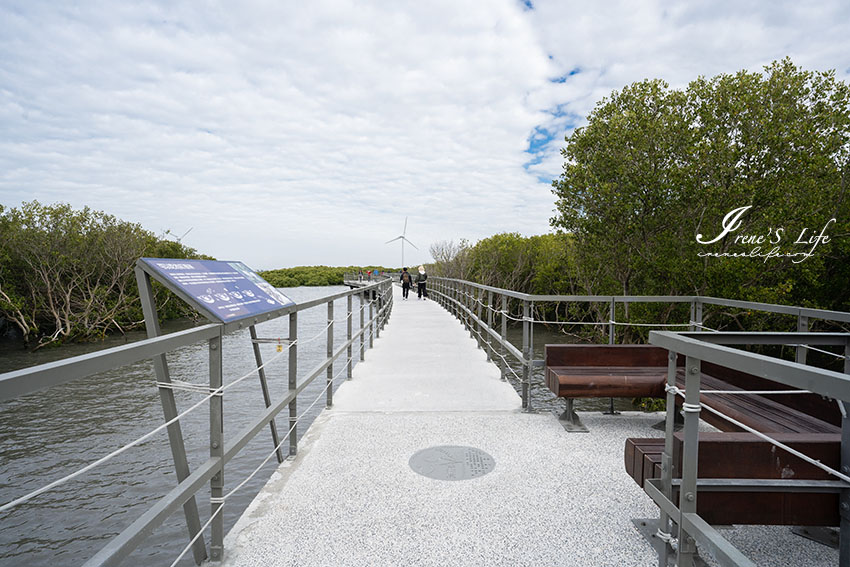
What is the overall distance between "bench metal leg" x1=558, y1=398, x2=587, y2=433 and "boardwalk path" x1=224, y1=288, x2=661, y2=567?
0.07m

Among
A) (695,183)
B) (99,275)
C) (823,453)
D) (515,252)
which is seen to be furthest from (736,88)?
(99,275)

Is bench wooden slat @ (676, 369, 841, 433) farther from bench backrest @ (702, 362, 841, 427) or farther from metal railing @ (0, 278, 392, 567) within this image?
metal railing @ (0, 278, 392, 567)

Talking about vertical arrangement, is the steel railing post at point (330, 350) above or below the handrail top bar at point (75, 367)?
below

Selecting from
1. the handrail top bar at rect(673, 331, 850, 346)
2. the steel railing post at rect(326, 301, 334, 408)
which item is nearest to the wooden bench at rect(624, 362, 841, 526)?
the handrail top bar at rect(673, 331, 850, 346)

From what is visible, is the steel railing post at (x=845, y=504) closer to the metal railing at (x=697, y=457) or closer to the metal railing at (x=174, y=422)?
the metal railing at (x=697, y=457)

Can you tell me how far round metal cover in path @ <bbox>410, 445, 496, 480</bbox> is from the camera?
3129 millimetres

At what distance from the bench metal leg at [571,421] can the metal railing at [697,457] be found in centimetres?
185

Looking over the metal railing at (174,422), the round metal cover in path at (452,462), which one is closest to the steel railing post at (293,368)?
the metal railing at (174,422)

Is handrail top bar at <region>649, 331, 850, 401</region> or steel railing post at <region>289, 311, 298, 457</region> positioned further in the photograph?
steel railing post at <region>289, 311, 298, 457</region>

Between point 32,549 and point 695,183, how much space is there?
13.5 m

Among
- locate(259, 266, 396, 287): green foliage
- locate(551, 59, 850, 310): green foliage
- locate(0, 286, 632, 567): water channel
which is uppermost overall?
locate(551, 59, 850, 310): green foliage

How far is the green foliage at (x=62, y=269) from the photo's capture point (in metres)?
19.8

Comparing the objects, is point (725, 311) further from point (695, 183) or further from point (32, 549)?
point (32, 549)

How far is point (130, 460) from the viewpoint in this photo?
7.85m
